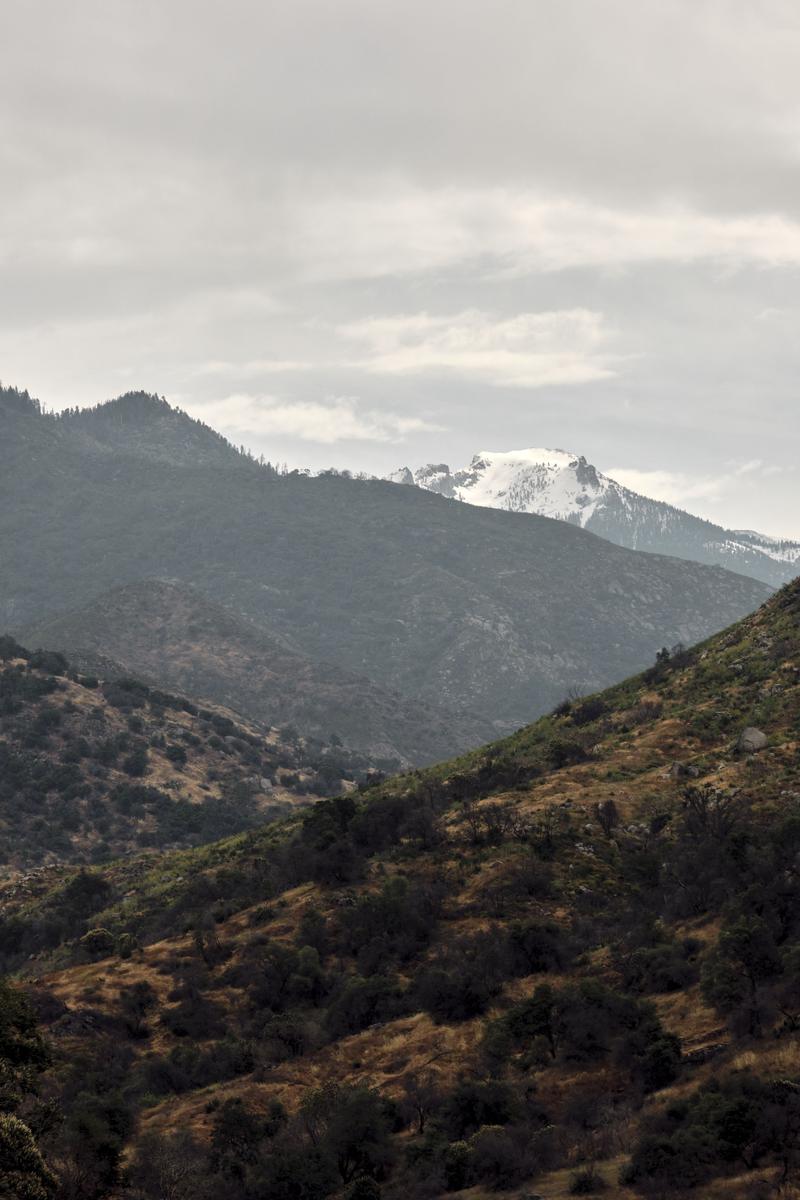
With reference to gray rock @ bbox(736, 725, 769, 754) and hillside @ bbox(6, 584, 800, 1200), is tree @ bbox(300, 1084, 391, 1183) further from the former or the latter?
gray rock @ bbox(736, 725, 769, 754)

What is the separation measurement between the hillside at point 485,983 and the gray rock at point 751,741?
16 centimetres

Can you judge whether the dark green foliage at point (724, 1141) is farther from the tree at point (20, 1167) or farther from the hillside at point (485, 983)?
the tree at point (20, 1167)

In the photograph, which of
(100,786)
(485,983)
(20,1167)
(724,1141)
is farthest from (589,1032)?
(100,786)

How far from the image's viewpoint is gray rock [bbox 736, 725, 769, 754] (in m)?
78.4

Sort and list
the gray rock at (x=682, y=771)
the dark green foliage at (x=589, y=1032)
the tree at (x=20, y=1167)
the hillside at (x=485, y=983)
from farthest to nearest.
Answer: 1. the gray rock at (x=682, y=771)
2. the dark green foliage at (x=589, y=1032)
3. the hillside at (x=485, y=983)
4. the tree at (x=20, y=1167)

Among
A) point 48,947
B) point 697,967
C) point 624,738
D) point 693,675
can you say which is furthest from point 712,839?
point 48,947

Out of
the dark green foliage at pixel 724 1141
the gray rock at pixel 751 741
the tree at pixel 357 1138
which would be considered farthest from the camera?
the gray rock at pixel 751 741

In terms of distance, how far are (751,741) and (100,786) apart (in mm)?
113485

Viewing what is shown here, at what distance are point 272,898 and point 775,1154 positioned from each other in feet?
157

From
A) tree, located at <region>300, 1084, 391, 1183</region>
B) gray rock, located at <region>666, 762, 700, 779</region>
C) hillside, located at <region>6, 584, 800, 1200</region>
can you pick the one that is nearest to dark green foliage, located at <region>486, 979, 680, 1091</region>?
hillside, located at <region>6, 584, 800, 1200</region>

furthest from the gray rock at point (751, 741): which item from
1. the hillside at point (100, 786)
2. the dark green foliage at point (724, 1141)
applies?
the hillside at point (100, 786)

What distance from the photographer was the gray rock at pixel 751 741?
78438 millimetres

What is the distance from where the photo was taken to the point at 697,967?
5628cm

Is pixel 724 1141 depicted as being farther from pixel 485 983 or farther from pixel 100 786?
pixel 100 786
